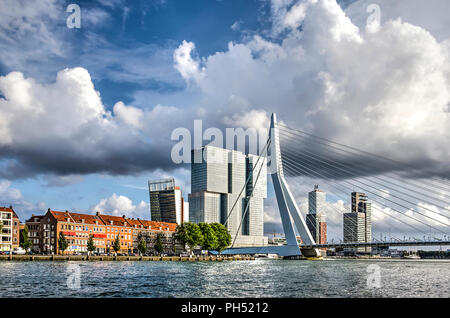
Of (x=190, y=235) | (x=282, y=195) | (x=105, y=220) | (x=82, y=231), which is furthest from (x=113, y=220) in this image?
(x=282, y=195)

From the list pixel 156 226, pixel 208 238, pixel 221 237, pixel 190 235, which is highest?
pixel 190 235

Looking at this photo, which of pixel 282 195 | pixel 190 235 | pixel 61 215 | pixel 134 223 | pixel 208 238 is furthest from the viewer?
pixel 134 223

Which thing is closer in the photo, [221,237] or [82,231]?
[82,231]

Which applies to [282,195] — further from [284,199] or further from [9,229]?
[9,229]

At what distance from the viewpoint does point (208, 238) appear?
145 metres

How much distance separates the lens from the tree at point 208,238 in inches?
5689

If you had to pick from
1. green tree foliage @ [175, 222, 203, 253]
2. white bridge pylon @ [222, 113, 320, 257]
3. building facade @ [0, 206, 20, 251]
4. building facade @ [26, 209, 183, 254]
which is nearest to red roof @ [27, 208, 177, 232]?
building facade @ [26, 209, 183, 254]

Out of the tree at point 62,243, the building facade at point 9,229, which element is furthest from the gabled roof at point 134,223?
the building facade at point 9,229
